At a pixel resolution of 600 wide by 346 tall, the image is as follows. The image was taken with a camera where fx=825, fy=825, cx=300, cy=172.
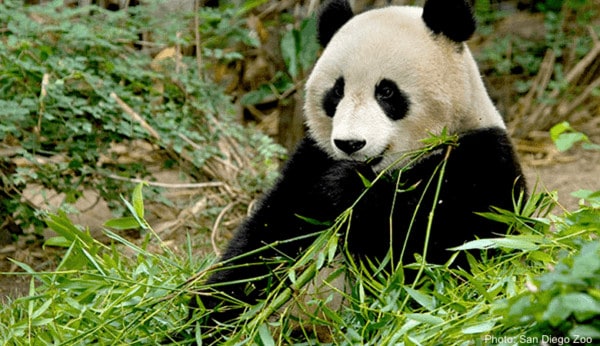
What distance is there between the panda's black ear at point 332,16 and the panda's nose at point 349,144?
0.71 m

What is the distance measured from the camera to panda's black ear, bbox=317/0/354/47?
3465 millimetres

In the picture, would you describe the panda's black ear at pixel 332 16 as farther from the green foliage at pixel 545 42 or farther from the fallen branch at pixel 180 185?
the green foliage at pixel 545 42

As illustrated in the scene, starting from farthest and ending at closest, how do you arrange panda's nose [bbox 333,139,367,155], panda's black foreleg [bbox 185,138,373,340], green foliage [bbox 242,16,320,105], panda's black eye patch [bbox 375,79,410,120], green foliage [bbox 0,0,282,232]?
green foliage [bbox 242,16,320,105] < green foliage [bbox 0,0,282,232] < panda's black eye patch [bbox 375,79,410,120] < panda's black foreleg [bbox 185,138,373,340] < panda's nose [bbox 333,139,367,155]

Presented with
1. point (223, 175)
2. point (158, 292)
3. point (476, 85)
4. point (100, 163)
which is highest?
point (476, 85)

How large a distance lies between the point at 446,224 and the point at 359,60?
0.72 metres

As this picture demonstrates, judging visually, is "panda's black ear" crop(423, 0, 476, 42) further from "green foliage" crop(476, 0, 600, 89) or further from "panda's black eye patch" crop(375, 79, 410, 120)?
"green foliage" crop(476, 0, 600, 89)

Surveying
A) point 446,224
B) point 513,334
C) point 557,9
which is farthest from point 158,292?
point 557,9

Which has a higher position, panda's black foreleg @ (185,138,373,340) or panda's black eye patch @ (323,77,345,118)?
panda's black eye patch @ (323,77,345,118)

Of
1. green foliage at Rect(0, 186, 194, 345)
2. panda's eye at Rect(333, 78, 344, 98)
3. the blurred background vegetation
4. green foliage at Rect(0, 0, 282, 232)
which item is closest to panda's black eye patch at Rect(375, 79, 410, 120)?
panda's eye at Rect(333, 78, 344, 98)

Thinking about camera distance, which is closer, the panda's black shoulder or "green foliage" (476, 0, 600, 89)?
the panda's black shoulder

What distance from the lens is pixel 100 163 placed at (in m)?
4.67

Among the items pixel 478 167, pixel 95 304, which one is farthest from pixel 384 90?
pixel 95 304

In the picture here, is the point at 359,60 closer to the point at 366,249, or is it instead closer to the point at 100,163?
the point at 366,249

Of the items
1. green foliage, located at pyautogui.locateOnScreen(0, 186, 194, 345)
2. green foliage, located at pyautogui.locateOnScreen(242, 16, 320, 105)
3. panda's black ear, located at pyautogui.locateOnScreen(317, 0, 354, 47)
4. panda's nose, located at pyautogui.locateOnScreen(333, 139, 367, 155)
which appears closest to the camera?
green foliage, located at pyautogui.locateOnScreen(0, 186, 194, 345)
